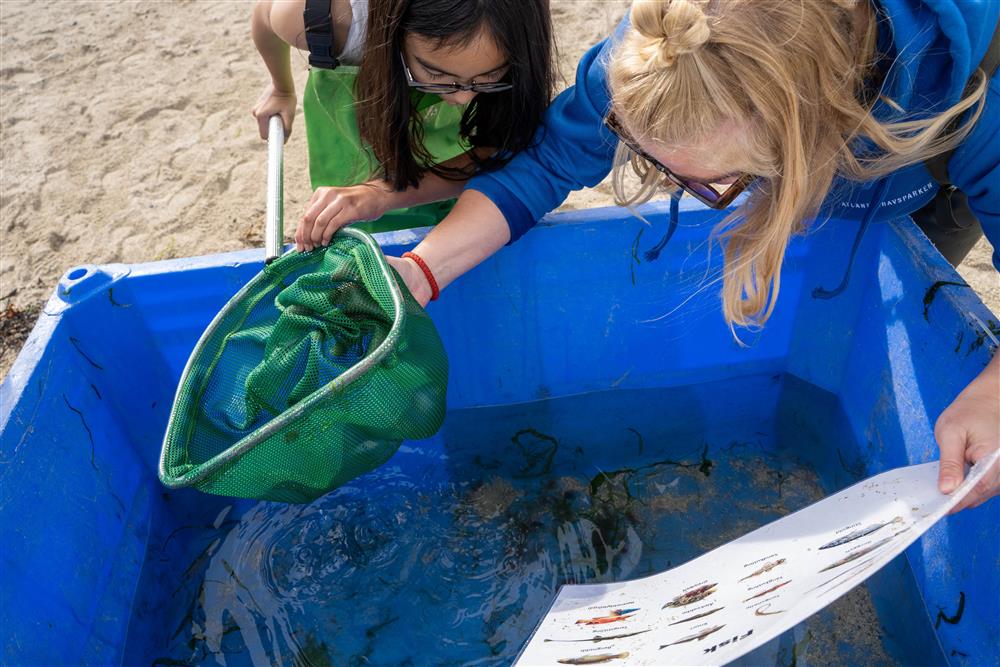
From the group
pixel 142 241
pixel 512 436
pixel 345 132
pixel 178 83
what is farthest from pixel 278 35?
pixel 178 83

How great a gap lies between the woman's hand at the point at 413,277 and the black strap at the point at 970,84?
776mm

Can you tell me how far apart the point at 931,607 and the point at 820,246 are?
0.66 metres

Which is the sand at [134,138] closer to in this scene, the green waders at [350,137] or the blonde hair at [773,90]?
the green waders at [350,137]

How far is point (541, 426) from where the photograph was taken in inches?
66.8

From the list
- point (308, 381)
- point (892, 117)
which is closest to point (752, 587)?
point (892, 117)

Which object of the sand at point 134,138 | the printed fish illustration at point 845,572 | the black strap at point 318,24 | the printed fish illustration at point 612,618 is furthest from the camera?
the sand at point 134,138

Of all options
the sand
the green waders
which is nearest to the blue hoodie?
the green waders

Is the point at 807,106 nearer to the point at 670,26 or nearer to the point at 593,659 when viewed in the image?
the point at 670,26

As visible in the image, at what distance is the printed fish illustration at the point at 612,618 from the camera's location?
1.07m

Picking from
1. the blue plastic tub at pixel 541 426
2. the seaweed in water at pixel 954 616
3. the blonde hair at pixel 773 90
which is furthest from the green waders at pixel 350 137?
the seaweed in water at pixel 954 616

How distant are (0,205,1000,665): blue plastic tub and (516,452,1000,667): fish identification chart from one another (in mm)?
270

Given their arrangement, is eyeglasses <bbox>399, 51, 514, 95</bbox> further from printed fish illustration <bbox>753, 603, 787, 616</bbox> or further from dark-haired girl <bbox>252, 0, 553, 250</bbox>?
printed fish illustration <bbox>753, 603, 787, 616</bbox>

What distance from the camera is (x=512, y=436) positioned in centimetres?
169

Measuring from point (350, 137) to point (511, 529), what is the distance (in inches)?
34.3
